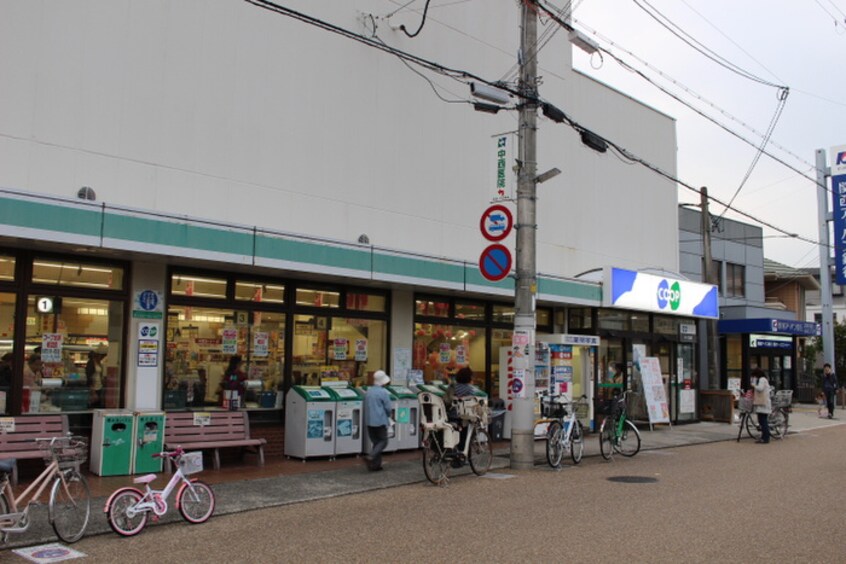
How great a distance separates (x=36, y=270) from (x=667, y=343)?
15.7m

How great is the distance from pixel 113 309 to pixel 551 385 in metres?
9.18

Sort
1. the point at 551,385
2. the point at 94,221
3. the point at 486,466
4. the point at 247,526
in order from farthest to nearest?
the point at 551,385 < the point at 486,466 < the point at 94,221 < the point at 247,526

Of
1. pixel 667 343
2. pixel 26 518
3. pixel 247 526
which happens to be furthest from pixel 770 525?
pixel 667 343

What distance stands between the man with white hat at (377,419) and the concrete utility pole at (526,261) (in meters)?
2.28

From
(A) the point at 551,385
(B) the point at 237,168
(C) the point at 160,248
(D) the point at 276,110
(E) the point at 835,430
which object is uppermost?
(D) the point at 276,110

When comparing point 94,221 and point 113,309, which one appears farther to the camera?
point 113,309

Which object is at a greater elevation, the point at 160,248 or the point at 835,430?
the point at 160,248

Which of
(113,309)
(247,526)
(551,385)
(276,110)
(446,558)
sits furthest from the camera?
(551,385)

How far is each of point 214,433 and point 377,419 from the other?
8.36 ft

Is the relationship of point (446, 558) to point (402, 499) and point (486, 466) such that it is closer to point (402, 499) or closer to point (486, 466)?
point (402, 499)

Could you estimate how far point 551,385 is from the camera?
53.5 ft

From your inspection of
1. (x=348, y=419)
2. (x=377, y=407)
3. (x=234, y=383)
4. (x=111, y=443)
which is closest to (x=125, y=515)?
(x=111, y=443)

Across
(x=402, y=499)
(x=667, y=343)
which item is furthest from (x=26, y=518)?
(x=667, y=343)

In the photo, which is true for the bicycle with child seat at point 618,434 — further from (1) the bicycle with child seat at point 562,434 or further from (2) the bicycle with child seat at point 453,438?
(2) the bicycle with child seat at point 453,438
